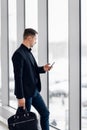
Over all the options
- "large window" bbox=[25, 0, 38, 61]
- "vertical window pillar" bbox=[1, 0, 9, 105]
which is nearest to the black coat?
"large window" bbox=[25, 0, 38, 61]

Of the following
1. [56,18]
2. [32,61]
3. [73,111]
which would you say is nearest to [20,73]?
[32,61]

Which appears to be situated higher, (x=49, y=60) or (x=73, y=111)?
(x=49, y=60)

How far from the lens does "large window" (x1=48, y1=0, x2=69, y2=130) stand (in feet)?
10.6

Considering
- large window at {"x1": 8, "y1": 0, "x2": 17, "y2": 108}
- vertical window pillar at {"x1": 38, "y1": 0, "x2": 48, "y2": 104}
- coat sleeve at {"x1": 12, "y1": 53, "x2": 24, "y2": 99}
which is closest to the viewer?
coat sleeve at {"x1": 12, "y1": 53, "x2": 24, "y2": 99}

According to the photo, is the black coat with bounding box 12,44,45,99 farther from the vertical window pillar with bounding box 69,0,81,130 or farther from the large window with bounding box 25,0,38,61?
the large window with bounding box 25,0,38,61

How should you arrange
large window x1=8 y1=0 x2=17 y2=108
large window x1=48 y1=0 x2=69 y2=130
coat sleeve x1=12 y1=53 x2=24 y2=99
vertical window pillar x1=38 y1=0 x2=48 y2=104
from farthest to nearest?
large window x1=8 y1=0 x2=17 y2=108, vertical window pillar x1=38 y1=0 x2=48 y2=104, large window x1=48 y1=0 x2=69 y2=130, coat sleeve x1=12 y1=53 x2=24 y2=99

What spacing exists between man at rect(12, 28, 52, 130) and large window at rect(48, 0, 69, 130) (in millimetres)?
307

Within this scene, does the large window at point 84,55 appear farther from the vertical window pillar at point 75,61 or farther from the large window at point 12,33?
the large window at point 12,33

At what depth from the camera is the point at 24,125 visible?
9.40ft

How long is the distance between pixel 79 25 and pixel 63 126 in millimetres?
1274

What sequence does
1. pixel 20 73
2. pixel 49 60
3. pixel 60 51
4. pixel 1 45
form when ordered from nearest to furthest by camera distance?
pixel 20 73, pixel 60 51, pixel 49 60, pixel 1 45

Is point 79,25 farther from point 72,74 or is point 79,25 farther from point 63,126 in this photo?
point 63,126

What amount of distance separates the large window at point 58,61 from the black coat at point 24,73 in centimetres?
40

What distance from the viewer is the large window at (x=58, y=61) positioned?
3230 mm
